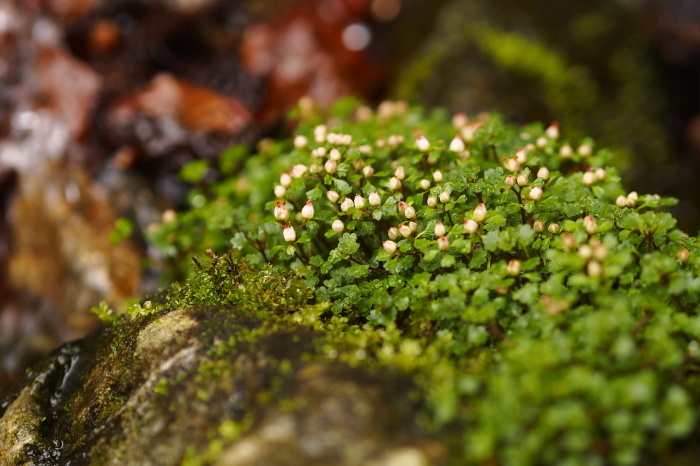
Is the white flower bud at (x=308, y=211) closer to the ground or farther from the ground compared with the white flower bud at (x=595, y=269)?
farther from the ground

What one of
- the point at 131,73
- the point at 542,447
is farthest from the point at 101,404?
the point at 131,73

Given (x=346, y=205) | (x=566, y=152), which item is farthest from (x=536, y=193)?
(x=346, y=205)

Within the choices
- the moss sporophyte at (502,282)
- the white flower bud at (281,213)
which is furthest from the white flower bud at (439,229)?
the white flower bud at (281,213)

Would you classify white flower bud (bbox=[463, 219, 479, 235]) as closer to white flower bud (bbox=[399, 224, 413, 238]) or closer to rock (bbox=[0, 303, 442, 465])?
white flower bud (bbox=[399, 224, 413, 238])

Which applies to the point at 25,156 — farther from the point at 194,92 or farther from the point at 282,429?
the point at 282,429

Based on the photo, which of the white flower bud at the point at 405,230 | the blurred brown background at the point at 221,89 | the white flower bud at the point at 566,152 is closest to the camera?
the white flower bud at the point at 405,230

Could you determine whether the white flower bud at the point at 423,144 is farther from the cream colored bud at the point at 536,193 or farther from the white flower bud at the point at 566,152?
the white flower bud at the point at 566,152

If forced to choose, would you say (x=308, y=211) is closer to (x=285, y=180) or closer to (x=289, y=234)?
(x=289, y=234)
